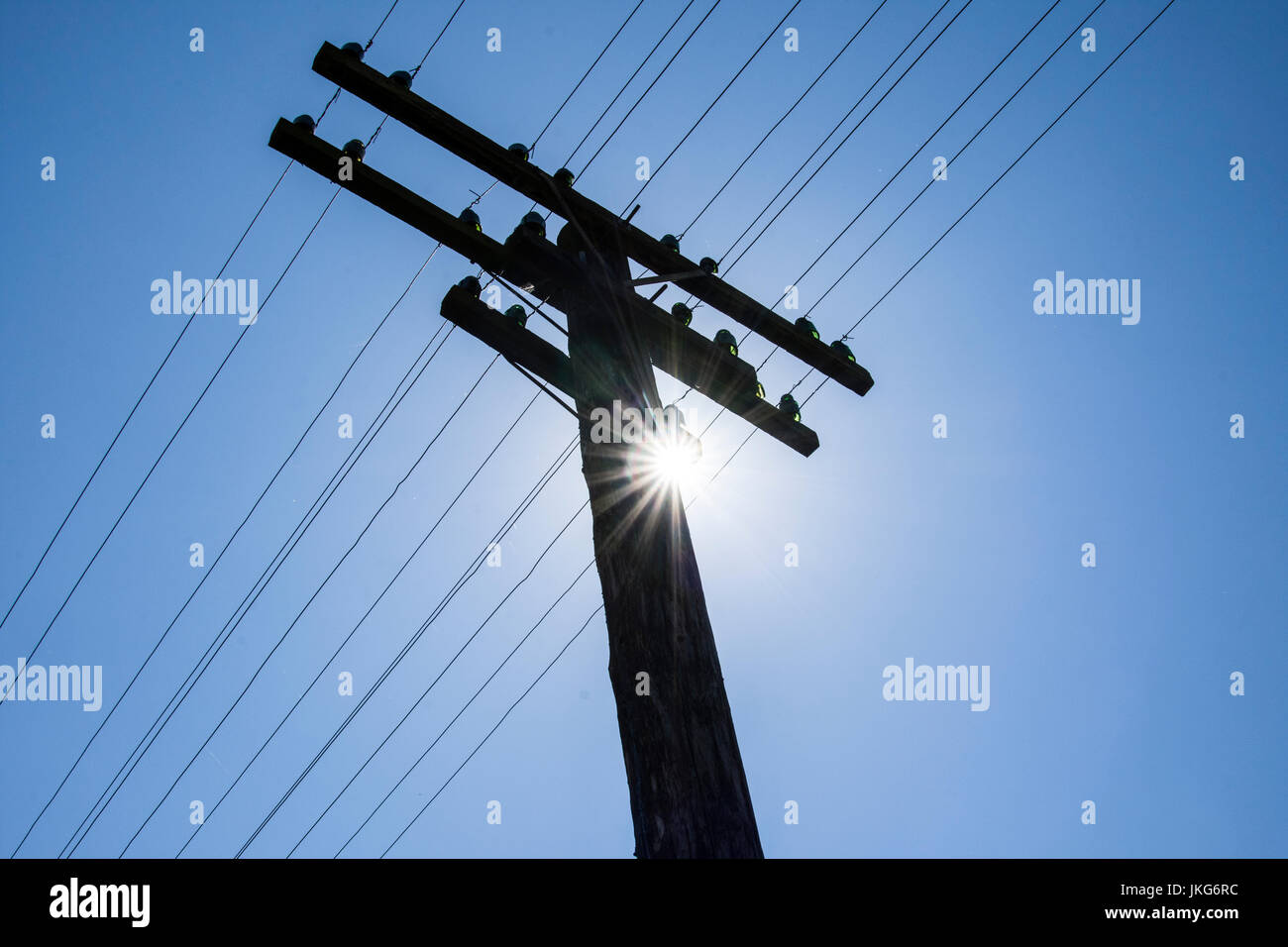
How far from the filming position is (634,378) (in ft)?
17.1

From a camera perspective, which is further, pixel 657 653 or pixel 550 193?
pixel 550 193

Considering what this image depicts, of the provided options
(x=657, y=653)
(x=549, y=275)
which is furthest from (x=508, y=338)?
(x=657, y=653)

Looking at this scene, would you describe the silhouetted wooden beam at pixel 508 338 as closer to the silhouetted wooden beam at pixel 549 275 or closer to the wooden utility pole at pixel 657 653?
the silhouetted wooden beam at pixel 549 275


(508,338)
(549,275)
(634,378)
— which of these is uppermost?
(549,275)

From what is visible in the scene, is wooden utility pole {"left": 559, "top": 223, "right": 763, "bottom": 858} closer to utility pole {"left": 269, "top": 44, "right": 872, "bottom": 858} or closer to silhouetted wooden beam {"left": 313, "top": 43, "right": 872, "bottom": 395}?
utility pole {"left": 269, "top": 44, "right": 872, "bottom": 858}

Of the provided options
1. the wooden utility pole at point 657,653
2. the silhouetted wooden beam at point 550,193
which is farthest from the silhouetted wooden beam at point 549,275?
the wooden utility pole at point 657,653

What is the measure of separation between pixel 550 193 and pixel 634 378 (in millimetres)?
1756

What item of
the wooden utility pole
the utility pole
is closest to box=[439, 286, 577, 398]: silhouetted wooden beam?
the utility pole

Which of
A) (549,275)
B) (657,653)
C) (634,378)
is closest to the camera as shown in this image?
(657,653)

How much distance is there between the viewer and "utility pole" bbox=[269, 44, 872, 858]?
12.4 ft

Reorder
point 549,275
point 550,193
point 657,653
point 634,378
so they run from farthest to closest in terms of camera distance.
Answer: point 550,193 → point 549,275 → point 634,378 → point 657,653

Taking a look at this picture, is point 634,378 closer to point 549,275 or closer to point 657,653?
point 549,275
